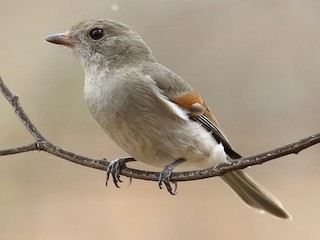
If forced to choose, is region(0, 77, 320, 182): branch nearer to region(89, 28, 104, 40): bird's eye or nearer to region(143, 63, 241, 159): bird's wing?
region(143, 63, 241, 159): bird's wing

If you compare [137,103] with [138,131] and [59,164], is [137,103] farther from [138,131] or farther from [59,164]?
[59,164]

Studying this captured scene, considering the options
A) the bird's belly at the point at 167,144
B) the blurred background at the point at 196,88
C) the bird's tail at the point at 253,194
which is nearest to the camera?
the bird's belly at the point at 167,144

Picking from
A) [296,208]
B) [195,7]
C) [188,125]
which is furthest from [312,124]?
[188,125]

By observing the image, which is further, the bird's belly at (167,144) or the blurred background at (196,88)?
the blurred background at (196,88)

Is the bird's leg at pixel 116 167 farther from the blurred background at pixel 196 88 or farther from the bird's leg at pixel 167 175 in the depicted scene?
the blurred background at pixel 196 88

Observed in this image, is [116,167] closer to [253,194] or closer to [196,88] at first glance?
[253,194]

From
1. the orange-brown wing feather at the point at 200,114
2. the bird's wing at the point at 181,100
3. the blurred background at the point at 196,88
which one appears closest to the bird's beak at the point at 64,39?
the bird's wing at the point at 181,100
